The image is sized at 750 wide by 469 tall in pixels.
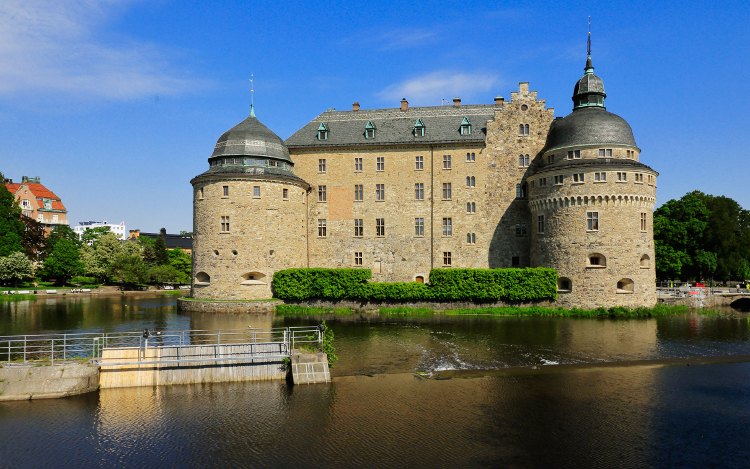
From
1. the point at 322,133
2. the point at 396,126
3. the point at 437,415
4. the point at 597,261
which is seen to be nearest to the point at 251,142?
the point at 322,133

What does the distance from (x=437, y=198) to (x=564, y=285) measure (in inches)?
553

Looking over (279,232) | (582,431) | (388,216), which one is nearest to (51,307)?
(279,232)

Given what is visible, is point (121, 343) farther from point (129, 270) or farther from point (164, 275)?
point (164, 275)

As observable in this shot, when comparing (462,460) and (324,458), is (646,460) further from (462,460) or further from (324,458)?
(324,458)

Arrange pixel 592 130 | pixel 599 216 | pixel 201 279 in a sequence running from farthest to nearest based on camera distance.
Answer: pixel 201 279
pixel 592 130
pixel 599 216

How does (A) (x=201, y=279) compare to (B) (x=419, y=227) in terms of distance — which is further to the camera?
(B) (x=419, y=227)

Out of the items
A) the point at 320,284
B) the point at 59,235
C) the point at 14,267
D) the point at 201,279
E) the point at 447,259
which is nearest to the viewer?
the point at 320,284

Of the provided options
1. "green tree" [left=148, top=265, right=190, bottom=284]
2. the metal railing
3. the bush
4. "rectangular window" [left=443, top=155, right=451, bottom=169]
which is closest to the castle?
"rectangular window" [left=443, top=155, right=451, bottom=169]

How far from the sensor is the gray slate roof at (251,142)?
147 ft

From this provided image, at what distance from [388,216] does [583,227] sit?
17.7m

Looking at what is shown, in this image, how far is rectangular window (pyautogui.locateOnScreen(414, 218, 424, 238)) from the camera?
48.0m

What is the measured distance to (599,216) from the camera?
39.7 meters

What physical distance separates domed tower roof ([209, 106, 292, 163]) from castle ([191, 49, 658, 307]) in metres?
0.13

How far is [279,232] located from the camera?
44812 millimetres
